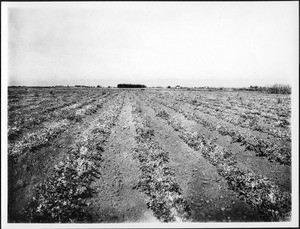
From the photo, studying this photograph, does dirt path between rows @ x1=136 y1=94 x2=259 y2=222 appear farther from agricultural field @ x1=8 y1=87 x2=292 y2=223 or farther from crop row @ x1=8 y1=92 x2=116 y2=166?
crop row @ x1=8 y1=92 x2=116 y2=166

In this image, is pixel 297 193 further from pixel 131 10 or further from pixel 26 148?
pixel 26 148

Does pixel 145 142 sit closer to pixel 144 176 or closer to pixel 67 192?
pixel 144 176

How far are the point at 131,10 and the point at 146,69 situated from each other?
2506 millimetres

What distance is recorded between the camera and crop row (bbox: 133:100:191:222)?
211 inches

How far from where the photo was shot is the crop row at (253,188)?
550 cm

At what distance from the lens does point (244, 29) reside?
25.8 feet

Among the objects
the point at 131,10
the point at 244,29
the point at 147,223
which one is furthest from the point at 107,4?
the point at 147,223

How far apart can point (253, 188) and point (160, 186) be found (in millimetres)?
2736

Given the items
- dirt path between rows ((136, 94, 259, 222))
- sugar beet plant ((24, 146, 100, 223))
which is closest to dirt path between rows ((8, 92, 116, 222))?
sugar beet plant ((24, 146, 100, 223))

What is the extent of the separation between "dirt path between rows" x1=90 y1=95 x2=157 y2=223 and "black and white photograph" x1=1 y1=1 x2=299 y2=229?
30 millimetres

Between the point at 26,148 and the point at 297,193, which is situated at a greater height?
the point at 26,148

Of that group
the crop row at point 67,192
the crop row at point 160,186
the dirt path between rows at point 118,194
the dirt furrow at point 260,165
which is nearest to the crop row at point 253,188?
the dirt furrow at point 260,165

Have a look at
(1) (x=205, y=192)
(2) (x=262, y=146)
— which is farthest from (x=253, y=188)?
(2) (x=262, y=146)

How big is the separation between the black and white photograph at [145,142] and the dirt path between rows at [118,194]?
3 cm
